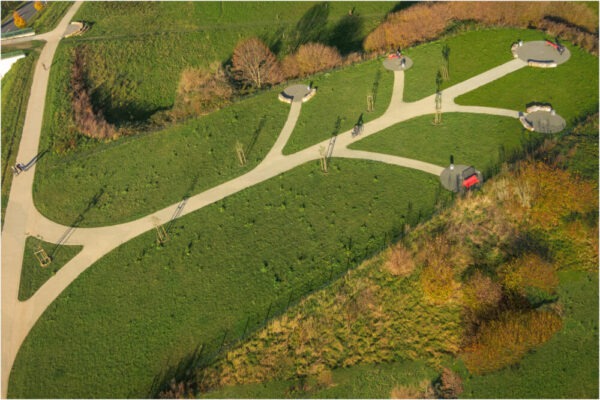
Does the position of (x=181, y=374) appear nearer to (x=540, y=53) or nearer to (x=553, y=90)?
(x=553, y=90)

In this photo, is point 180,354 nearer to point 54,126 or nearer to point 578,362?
point 578,362

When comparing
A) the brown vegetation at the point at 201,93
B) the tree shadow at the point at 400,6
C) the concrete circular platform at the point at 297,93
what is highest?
the tree shadow at the point at 400,6

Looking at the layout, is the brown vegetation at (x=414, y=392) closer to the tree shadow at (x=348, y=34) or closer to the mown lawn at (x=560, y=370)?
the mown lawn at (x=560, y=370)

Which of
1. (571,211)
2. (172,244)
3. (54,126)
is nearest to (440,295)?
(571,211)

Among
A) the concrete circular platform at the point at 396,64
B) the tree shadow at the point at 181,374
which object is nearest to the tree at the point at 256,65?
the concrete circular platform at the point at 396,64

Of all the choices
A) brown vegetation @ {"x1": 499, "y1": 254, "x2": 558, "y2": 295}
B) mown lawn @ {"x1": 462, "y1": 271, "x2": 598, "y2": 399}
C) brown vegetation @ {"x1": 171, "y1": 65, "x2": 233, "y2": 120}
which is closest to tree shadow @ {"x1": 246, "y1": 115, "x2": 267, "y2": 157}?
brown vegetation @ {"x1": 171, "y1": 65, "x2": 233, "y2": 120}

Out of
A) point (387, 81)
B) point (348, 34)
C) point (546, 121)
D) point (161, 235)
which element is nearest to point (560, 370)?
point (546, 121)
